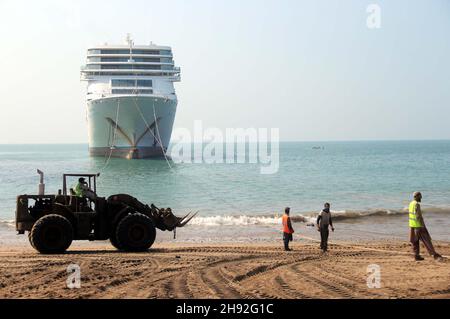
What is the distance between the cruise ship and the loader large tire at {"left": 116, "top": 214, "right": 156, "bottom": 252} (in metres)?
51.4

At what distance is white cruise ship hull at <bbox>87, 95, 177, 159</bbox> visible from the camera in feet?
213

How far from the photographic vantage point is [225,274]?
10.8 m

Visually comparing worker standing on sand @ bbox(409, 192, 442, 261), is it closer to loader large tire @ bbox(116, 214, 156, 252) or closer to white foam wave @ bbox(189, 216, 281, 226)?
loader large tire @ bbox(116, 214, 156, 252)

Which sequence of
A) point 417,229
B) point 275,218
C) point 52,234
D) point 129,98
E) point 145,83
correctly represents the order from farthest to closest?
point 145,83, point 129,98, point 275,218, point 52,234, point 417,229

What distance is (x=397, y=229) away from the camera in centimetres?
2117

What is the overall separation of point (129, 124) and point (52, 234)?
176ft

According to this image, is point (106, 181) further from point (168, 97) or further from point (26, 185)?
point (168, 97)

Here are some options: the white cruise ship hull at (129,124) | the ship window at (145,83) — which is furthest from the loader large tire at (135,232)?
the ship window at (145,83)

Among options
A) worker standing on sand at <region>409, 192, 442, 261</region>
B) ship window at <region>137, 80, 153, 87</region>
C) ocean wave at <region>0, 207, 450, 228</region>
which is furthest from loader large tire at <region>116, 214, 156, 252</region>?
ship window at <region>137, 80, 153, 87</region>

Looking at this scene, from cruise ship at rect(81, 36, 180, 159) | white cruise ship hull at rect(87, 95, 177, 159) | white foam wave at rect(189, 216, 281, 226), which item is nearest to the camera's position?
white foam wave at rect(189, 216, 281, 226)

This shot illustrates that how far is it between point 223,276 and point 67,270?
2.79m

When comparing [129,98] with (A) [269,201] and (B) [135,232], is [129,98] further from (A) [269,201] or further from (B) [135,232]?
(B) [135,232]

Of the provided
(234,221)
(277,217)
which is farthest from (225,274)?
(277,217)
